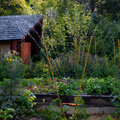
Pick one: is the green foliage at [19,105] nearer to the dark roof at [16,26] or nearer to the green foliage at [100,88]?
the green foliage at [100,88]

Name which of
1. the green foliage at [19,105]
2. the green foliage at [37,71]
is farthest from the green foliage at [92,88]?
the green foliage at [37,71]

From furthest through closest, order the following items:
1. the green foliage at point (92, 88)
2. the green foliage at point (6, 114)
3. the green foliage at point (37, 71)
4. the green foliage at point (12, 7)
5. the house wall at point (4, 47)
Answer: the green foliage at point (12, 7), the house wall at point (4, 47), the green foliage at point (37, 71), the green foliage at point (92, 88), the green foliage at point (6, 114)

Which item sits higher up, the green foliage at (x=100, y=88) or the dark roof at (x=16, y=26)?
the dark roof at (x=16, y=26)

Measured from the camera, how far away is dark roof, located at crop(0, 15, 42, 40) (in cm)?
991

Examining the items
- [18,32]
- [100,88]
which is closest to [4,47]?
[18,32]

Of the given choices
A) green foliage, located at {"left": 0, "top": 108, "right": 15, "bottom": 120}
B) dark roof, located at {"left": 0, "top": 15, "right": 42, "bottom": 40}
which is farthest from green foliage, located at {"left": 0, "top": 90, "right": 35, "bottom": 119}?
dark roof, located at {"left": 0, "top": 15, "right": 42, "bottom": 40}

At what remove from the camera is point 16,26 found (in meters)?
10.6

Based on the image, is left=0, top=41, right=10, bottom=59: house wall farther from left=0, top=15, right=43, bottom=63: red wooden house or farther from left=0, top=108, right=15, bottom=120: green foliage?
left=0, top=108, right=15, bottom=120: green foliage

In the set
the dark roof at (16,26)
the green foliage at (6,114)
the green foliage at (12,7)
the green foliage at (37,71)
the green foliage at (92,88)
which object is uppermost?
the green foliage at (12,7)

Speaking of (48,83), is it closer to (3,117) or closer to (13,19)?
(3,117)

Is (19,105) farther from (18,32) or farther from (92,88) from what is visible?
(18,32)

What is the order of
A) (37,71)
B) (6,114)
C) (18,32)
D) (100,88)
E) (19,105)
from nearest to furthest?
1. (6,114)
2. (19,105)
3. (100,88)
4. (37,71)
5. (18,32)

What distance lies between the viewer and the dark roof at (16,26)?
9.91 m

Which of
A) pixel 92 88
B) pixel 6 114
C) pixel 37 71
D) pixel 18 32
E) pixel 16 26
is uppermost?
pixel 16 26
